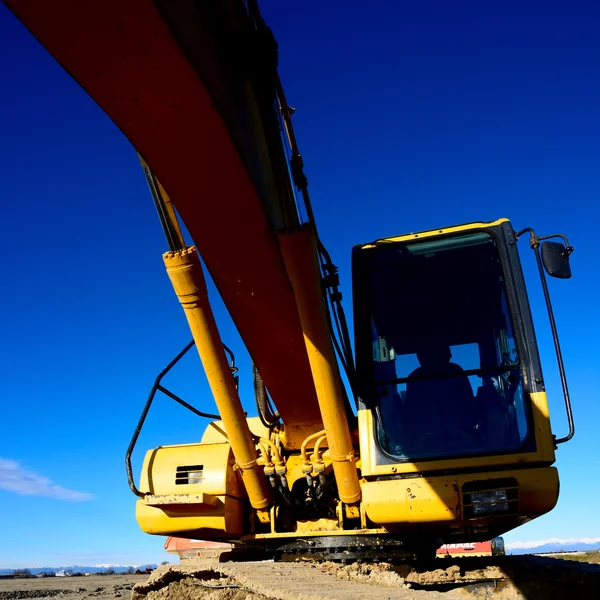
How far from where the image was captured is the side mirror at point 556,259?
151 inches

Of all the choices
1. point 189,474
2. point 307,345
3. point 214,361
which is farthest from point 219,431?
point 307,345

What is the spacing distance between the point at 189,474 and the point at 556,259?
8.70 ft

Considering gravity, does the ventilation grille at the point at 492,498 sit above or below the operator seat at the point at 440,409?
below

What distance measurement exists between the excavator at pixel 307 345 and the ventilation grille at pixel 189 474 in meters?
0.01

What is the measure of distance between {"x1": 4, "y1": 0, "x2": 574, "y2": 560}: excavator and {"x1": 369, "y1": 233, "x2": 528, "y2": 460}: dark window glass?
10mm

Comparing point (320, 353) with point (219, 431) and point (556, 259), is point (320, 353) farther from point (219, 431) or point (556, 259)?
point (219, 431)

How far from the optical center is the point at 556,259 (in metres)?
3.86

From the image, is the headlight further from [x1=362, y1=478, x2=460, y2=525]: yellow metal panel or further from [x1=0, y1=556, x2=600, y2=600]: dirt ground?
[x1=0, y1=556, x2=600, y2=600]: dirt ground

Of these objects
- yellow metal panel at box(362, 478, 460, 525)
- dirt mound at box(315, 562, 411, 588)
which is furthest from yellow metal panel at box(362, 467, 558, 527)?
dirt mound at box(315, 562, 411, 588)

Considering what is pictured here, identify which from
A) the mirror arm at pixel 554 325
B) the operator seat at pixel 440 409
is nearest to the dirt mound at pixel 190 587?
the operator seat at pixel 440 409

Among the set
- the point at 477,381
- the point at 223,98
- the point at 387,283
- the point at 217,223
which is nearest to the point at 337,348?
the point at 387,283

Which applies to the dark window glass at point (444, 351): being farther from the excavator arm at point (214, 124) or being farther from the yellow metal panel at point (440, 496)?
the excavator arm at point (214, 124)

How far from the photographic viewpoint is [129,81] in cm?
284

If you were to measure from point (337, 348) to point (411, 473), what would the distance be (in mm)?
873
